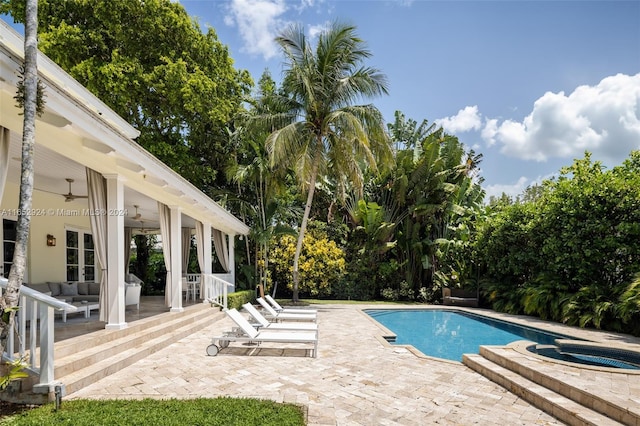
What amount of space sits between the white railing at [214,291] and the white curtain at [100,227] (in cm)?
623

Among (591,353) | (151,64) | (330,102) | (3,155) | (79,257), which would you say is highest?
(151,64)

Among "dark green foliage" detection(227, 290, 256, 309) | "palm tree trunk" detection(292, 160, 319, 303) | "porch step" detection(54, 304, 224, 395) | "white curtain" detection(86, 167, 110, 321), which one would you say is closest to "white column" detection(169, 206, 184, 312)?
"porch step" detection(54, 304, 224, 395)

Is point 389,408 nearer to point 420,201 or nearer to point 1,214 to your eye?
point 1,214

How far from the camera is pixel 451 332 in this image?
39.8 ft

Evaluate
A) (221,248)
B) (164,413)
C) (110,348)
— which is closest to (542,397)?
(164,413)

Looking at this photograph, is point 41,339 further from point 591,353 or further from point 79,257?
point 591,353

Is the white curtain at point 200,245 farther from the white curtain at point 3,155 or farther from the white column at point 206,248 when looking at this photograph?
the white curtain at point 3,155

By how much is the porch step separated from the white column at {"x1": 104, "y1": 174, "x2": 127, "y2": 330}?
0.31 meters

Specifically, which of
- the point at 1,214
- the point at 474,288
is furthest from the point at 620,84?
the point at 1,214

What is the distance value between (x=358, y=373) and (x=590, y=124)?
18.3 m

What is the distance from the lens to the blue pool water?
394 inches

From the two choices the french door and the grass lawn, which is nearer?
the grass lawn

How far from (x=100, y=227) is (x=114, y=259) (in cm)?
66

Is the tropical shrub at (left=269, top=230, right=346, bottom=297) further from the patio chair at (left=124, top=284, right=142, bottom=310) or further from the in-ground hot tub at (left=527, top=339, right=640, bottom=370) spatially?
the in-ground hot tub at (left=527, top=339, right=640, bottom=370)
